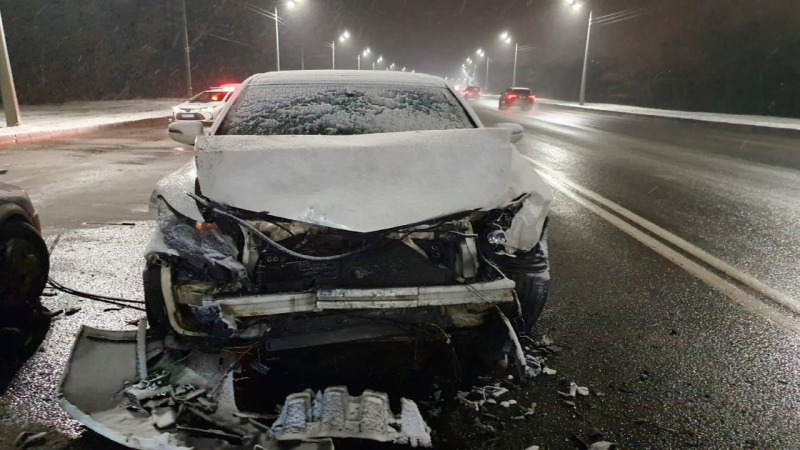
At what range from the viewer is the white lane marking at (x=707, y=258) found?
420 cm

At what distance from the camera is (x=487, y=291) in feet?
8.61

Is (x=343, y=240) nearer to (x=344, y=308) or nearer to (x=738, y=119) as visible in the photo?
(x=344, y=308)

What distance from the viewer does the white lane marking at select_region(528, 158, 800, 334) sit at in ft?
12.5

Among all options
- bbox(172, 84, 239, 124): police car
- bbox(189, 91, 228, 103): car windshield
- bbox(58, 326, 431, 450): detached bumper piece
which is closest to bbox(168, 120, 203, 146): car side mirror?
bbox(58, 326, 431, 450): detached bumper piece

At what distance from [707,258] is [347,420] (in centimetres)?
420

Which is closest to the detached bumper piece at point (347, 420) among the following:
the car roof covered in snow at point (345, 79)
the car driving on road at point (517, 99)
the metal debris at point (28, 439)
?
the metal debris at point (28, 439)

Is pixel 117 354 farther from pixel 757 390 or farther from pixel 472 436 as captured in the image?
pixel 757 390

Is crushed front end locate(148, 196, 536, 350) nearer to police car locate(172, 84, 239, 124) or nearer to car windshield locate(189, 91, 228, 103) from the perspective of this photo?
police car locate(172, 84, 239, 124)

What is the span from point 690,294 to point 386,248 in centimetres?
275

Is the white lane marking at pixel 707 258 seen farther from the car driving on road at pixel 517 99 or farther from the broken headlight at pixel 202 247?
the car driving on road at pixel 517 99

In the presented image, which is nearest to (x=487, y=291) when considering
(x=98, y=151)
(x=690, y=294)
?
(x=690, y=294)

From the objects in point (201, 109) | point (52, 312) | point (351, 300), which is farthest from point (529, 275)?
point (201, 109)

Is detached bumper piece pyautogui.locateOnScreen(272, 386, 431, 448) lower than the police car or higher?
lower

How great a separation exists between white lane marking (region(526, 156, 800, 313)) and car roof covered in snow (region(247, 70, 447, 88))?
2.89 m
